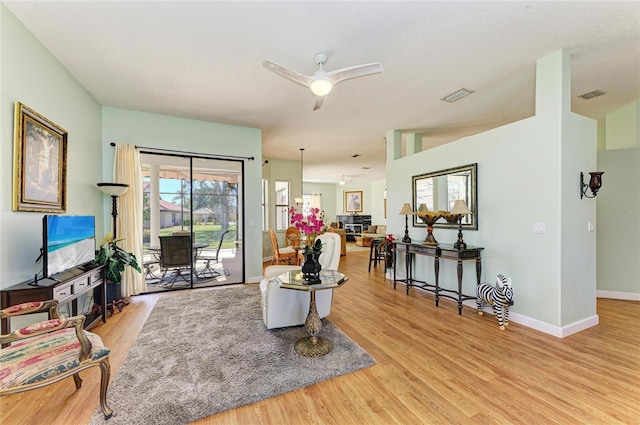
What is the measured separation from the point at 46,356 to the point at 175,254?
10.4ft

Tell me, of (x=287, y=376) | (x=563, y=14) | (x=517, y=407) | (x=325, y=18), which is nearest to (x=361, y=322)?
(x=287, y=376)

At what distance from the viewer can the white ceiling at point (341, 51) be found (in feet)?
7.29

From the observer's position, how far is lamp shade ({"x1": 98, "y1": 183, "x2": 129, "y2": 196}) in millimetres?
3799

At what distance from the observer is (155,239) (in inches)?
184

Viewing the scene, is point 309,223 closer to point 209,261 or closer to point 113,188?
point 113,188

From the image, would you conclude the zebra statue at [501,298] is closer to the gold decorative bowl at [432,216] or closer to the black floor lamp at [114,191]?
the gold decorative bowl at [432,216]

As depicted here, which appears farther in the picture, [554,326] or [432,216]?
[432,216]

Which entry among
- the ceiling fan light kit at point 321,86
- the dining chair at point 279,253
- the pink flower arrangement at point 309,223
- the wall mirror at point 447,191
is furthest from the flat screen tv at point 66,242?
the wall mirror at point 447,191

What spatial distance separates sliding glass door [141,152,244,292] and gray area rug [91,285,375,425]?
1445 mm

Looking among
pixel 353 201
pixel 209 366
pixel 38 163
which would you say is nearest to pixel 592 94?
pixel 209 366

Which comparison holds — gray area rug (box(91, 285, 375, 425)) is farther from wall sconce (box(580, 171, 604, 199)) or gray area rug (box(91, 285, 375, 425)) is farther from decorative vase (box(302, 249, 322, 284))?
wall sconce (box(580, 171, 604, 199))

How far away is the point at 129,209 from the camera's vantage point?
427 centimetres

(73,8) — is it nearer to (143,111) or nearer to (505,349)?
(143,111)

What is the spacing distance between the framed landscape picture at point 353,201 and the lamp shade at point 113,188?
1012cm
